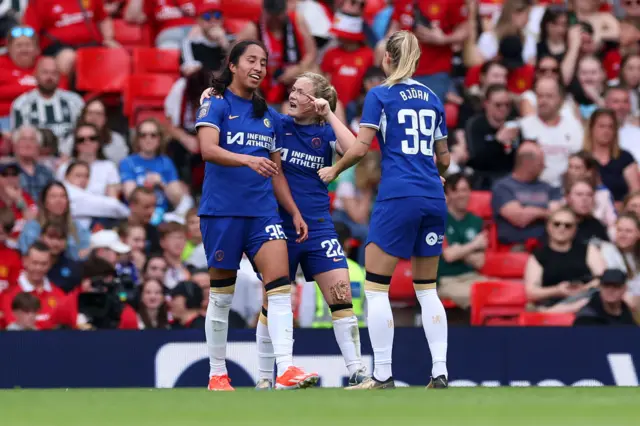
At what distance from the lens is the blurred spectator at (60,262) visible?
12.1 meters

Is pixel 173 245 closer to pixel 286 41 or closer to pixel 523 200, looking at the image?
pixel 523 200

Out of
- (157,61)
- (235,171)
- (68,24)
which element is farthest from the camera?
(68,24)

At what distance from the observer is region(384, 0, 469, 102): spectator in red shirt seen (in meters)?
14.7

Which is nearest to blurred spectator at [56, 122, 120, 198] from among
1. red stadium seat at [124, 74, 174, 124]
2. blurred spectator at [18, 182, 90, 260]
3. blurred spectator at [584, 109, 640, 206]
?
blurred spectator at [18, 182, 90, 260]

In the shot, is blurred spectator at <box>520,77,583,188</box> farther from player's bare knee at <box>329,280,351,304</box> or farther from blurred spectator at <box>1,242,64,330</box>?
player's bare knee at <box>329,280,351,304</box>

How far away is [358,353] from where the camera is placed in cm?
870

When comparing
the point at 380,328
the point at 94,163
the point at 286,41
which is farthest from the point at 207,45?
the point at 380,328

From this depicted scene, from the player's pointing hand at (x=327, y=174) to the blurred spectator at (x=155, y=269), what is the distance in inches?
145

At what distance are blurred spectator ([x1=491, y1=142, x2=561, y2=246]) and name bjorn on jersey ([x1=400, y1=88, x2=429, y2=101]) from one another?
4.72 metres

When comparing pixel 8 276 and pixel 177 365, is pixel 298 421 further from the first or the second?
pixel 8 276

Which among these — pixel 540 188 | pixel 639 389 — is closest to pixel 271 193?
pixel 639 389

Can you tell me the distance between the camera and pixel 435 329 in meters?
8.23

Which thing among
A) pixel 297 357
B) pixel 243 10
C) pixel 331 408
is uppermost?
pixel 243 10

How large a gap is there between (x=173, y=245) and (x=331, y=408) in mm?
6196
